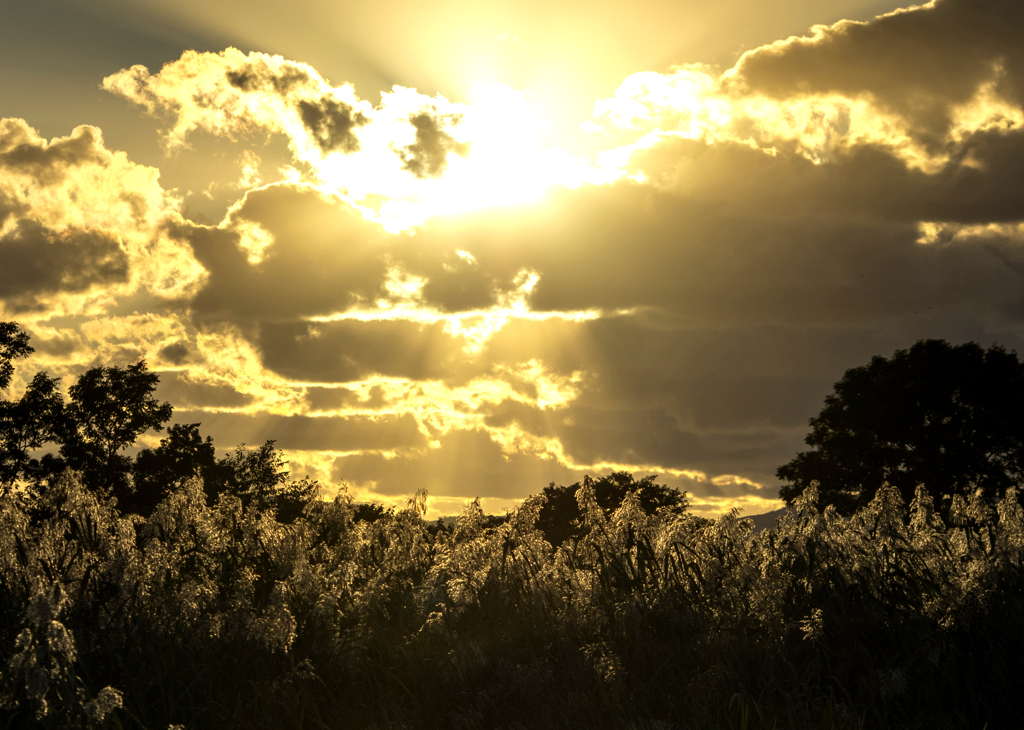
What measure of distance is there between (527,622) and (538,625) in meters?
0.19

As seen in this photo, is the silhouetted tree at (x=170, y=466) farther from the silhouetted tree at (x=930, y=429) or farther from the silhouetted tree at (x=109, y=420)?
the silhouetted tree at (x=930, y=429)

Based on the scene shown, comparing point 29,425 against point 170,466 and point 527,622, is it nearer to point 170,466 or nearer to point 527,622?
point 170,466

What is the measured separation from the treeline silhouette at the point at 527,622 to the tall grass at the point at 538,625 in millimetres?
33

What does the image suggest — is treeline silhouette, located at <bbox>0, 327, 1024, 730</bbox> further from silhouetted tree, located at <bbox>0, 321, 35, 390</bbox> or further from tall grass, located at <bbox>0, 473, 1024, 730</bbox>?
silhouetted tree, located at <bbox>0, 321, 35, 390</bbox>

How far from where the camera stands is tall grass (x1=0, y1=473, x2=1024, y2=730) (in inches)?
300

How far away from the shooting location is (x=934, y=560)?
32.6 feet

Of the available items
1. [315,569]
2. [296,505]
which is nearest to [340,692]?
[315,569]

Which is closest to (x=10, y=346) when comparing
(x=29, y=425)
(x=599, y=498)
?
(x=29, y=425)

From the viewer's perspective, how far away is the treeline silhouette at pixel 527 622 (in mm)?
7613

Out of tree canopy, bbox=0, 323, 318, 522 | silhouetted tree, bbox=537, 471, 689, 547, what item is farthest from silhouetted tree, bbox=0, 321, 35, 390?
silhouetted tree, bbox=537, 471, 689, 547

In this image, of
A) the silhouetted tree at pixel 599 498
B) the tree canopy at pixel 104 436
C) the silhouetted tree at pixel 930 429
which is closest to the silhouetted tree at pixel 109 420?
the tree canopy at pixel 104 436

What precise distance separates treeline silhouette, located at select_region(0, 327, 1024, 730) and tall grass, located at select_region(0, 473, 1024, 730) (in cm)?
3

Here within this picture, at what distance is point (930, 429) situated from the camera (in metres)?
44.3

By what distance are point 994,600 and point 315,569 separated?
25.2 feet
